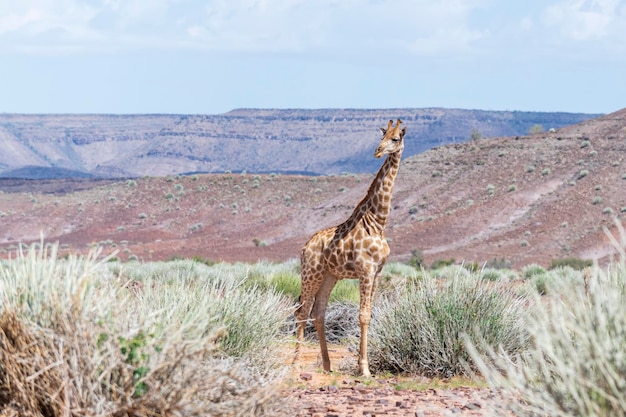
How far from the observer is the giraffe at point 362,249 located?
33.1ft

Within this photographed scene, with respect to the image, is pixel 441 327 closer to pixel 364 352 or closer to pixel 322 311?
pixel 364 352

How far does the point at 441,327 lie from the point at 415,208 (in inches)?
1603

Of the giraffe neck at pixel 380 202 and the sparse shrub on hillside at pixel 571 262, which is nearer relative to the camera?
the giraffe neck at pixel 380 202

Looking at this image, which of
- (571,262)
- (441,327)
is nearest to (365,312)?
(441,327)

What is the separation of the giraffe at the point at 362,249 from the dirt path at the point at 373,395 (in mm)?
403

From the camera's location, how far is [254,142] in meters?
152

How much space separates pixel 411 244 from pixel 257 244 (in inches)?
336

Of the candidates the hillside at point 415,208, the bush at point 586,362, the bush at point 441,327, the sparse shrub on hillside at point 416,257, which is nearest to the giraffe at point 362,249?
the bush at point 441,327

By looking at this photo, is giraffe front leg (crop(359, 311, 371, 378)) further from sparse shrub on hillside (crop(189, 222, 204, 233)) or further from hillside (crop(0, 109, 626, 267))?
sparse shrub on hillside (crop(189, 222, 204, 233))

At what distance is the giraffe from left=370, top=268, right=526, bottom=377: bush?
1.88 feet

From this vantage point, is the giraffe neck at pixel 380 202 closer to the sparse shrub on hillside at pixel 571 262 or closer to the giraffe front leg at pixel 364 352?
the giraffe front leg at pixel 364 352

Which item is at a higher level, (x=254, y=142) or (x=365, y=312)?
(x=365, y=312)

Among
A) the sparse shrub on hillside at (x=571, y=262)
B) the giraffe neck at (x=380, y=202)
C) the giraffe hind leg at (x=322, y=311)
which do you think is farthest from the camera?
the sparse shrub on hillside at (x=571, y=262)

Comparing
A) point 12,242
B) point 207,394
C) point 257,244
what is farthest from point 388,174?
point 12,242
